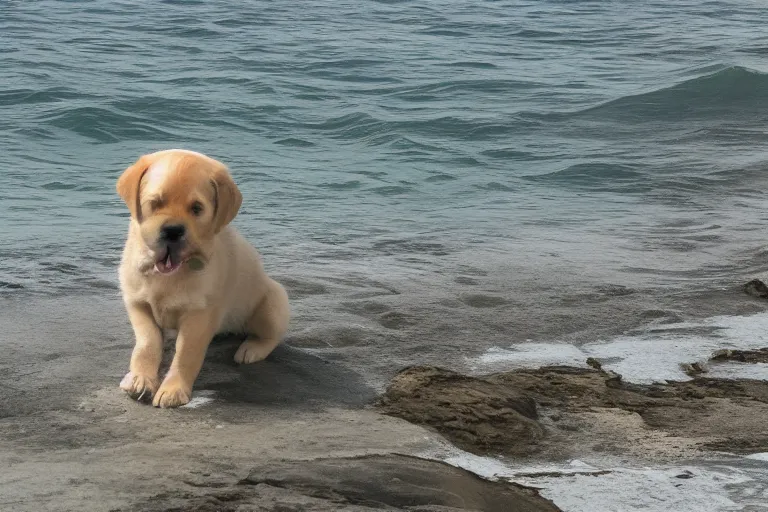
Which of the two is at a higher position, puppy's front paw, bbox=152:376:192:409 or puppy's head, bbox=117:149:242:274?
puppy's head, bbox=117:149:242:274

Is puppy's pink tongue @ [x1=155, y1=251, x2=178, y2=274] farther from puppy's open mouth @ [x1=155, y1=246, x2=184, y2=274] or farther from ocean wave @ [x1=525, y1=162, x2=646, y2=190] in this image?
ocean wave @ [x1=525, y1=162, x2=646, y2=190]

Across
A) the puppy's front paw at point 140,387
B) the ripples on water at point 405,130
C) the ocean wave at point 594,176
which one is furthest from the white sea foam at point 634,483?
the ocean wave at point 594,176

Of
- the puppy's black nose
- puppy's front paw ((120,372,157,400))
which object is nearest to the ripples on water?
puppy's front paw ((120,372,157,400))

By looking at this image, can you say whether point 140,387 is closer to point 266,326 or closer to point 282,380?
point 282,380

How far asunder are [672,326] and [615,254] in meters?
2.31

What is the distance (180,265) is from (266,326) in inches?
35.2

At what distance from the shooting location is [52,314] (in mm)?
6613

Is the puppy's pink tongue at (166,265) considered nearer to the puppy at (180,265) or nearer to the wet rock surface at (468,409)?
the puppy at (180,265)

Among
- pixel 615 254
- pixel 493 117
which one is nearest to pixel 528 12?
pixel 493 117

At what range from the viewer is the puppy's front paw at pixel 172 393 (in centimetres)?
491

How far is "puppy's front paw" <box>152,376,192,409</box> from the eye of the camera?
491 cm

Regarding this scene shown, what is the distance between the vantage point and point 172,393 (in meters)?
4.93

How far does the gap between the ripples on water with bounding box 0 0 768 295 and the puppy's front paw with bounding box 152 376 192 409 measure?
2.59m

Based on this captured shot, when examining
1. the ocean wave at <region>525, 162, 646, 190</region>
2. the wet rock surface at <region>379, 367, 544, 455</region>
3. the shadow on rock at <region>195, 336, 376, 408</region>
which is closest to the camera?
the wet rock surface at <region>379, 367, 544, 455</region>
